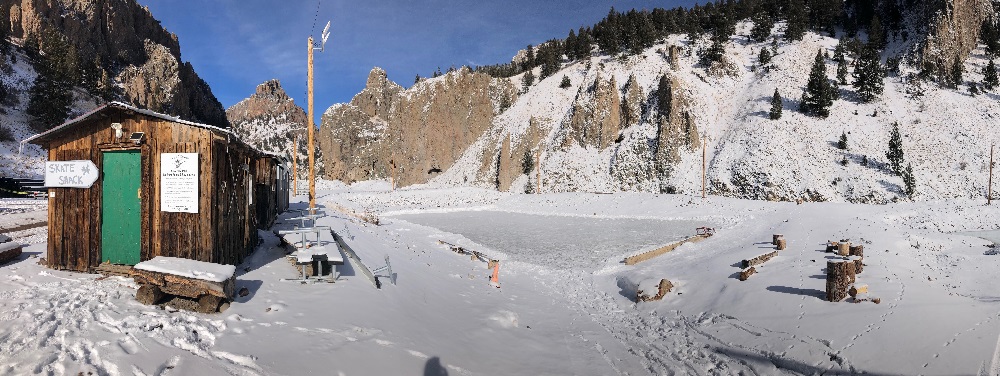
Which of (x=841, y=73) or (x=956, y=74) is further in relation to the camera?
(x=841, y=73)

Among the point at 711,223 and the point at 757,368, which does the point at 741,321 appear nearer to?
the point at 757,368

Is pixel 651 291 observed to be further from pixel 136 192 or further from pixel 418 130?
pixel 418 130

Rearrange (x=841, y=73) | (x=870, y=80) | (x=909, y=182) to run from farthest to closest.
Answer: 1. (x=841, y=73)
2. (x=870, y=80)
3. (x=909, y=182)

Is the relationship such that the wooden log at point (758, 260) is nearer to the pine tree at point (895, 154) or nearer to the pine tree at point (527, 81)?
the pine tree at point (895, 154)

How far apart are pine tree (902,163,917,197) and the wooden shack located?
160ft

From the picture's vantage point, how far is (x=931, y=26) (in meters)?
52.7

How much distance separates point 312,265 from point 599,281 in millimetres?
8837

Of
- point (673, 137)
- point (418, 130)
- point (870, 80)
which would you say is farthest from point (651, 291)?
point (418, 130)

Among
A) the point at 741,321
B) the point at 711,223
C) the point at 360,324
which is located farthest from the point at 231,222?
the point at 711,223

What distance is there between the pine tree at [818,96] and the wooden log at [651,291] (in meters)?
47.9

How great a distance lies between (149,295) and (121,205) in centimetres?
372

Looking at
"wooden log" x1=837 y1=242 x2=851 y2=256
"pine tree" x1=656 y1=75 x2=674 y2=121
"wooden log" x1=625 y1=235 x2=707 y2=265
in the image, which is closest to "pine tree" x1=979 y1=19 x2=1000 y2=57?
"pine tree" x1=656 y1=75 x2=674 y2=121

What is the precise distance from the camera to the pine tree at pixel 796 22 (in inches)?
2554

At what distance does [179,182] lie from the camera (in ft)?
30.2
